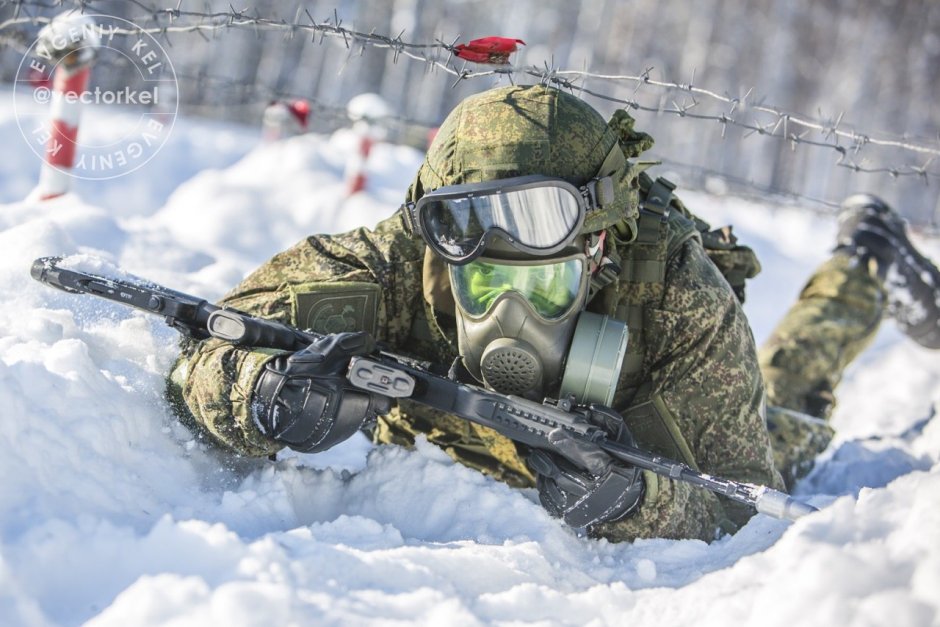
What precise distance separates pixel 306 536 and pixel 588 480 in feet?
2.47

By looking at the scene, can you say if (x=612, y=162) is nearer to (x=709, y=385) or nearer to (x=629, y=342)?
(x=629, y=342)

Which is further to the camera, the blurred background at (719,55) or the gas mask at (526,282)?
the blurred background at (719,55)

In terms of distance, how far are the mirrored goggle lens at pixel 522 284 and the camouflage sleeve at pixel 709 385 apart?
40cm

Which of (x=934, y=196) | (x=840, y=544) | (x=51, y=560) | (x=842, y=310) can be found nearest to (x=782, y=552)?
(x=840, y=544)

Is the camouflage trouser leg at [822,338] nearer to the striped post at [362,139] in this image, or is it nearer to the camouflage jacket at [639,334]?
the camouflage jacket at [639,334]

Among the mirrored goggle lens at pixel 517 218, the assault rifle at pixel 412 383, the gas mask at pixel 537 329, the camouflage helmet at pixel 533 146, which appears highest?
the camouflage helmet at pixel 533 146

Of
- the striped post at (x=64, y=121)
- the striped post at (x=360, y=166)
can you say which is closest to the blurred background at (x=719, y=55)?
the striped post at (x=360, y=166)

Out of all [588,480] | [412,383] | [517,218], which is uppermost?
[517,218]

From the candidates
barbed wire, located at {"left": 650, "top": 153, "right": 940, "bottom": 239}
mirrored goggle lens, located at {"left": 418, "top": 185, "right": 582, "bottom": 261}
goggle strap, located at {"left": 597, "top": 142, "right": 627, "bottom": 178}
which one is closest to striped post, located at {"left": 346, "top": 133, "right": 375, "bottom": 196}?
barbed wire, located at {"left": 650, "top": 153, "right": 940, "bottom": 239}

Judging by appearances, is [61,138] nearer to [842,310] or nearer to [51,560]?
[51,560]

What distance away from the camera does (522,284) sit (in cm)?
242

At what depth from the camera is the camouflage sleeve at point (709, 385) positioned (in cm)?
268

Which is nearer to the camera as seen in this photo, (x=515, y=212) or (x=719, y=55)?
Answer: (x=515, y=212)

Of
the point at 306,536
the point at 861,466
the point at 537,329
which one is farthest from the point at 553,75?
the point at 861,466
